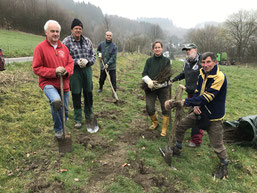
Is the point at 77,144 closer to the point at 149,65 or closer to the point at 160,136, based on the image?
the point at 160,136

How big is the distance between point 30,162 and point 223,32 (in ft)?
Answer: 184

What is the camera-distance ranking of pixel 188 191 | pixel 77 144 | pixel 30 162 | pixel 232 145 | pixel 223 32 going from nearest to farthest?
pixel 188 191 < pixel 30 162 < pixel 77 144 < pixel 232 145 < pixel 223 32

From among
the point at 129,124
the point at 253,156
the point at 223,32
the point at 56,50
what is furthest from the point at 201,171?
the point at 223,32

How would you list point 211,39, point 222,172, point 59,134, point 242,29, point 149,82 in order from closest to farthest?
1. point 222,172
2. point 59,134
3. point 149,82
4. point 242,29
5. point 211,39

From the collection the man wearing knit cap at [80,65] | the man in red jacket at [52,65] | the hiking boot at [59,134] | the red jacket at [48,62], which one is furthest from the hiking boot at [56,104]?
the man wearing knit cap at [80,65]

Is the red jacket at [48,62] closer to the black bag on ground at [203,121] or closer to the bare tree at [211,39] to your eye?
the black bag on ground at [203,121]

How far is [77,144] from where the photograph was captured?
4.13 m

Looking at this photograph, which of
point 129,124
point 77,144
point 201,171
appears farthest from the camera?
point 129,124

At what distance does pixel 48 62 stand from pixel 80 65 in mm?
901

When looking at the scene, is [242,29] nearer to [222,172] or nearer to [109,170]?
[222,172]

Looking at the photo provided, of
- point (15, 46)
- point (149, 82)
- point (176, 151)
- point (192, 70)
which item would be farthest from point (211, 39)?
point (176, 151)

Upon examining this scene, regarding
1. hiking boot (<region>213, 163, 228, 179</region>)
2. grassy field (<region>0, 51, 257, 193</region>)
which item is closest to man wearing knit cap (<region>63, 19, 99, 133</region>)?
grassy field (<region>0, 51, 257, 193</region>)

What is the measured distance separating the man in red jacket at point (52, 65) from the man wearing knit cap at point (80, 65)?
1.96ft

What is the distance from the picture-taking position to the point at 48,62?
11.5 ft
